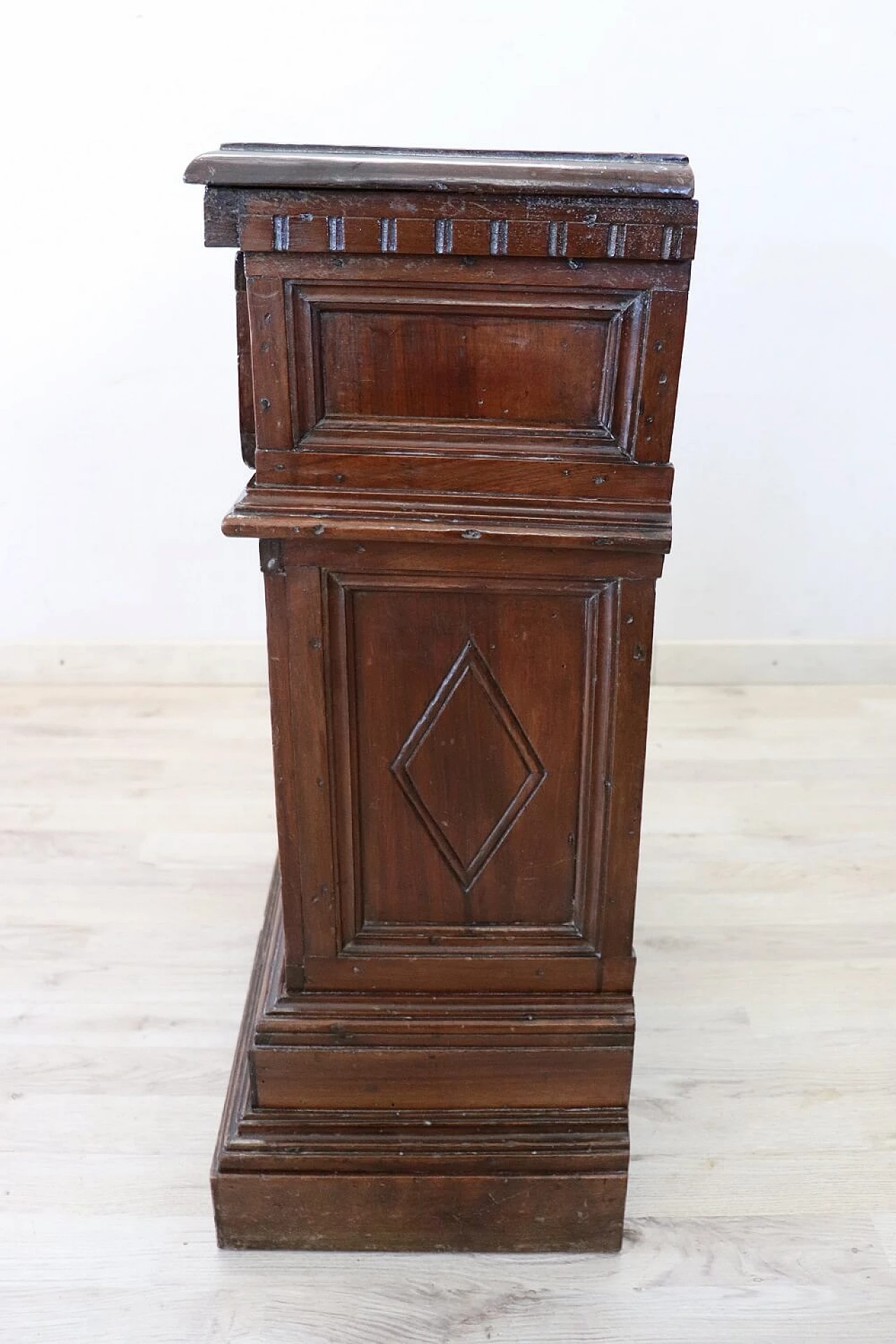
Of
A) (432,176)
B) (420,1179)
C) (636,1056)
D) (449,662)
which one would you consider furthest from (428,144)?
(420,1179)

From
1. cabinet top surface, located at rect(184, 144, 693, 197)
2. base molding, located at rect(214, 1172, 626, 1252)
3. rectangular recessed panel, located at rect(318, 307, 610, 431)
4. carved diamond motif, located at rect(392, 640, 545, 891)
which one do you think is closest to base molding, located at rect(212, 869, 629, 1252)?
base molding, located at rect(214, 1172, 626, 1252)

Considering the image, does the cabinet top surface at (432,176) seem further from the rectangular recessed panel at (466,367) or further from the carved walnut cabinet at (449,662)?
the rectangular recessed panel at (466,367)

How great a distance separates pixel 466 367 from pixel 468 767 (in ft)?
1.59

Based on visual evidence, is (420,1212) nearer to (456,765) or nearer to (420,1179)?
(420,1179)

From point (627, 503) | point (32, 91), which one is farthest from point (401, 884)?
point (32, 91)

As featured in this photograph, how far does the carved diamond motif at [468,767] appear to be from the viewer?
142cm

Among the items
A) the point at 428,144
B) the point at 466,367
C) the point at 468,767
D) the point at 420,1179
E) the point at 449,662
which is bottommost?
the point at 420,1179

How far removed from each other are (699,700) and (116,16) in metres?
2.17

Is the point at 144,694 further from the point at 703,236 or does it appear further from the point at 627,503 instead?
the point at 627,503

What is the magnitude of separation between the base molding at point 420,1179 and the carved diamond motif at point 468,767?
0.35 metres

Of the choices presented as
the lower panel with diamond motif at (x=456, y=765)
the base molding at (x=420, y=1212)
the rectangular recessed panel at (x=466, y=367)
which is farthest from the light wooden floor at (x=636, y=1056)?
the rectangular recessed panel at (x=466, y=367)

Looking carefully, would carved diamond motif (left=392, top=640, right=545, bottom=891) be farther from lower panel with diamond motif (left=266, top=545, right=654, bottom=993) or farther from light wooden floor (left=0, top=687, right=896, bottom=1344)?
light wooden floor (left=0, top=687, right=896, bottom=1344)

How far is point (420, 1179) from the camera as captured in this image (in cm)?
152

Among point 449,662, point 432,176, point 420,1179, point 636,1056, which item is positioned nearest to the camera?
point 432,176
